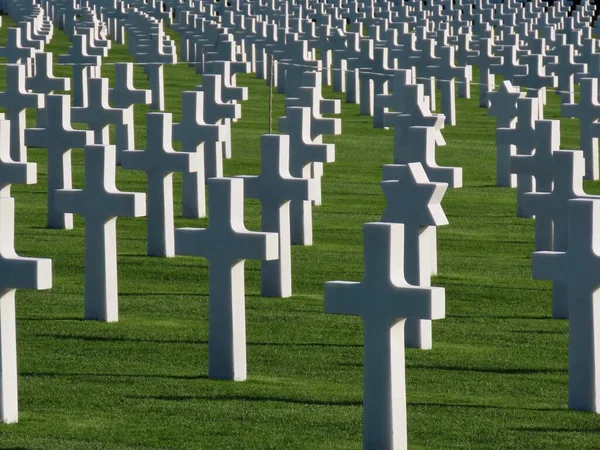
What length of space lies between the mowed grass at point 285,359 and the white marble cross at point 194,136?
0.50 metres

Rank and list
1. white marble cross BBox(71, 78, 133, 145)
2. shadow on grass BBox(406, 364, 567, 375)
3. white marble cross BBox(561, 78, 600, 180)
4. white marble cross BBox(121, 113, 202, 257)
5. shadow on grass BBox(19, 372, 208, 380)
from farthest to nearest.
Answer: white marble cross BBox(561, 78, 600, 180), white marble cross BBox(71, 78, 133, 145), white marble cross BBox(121, 113, 202, 257), shadow on grass BBox(406, 364, 567, 375), shadow on grass BBox(19, 372, 208, 380)

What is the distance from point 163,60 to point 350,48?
324 centimetres

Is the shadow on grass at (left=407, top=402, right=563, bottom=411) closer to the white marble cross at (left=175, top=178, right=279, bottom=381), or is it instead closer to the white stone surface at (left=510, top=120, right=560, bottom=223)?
the white marble cross at (left=175, top=178, right=279, bottom=381)

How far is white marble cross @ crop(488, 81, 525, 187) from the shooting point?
→ 17172 millimetres

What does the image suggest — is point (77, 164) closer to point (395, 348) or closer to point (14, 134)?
point (14, 134)

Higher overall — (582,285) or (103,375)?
(582,285)

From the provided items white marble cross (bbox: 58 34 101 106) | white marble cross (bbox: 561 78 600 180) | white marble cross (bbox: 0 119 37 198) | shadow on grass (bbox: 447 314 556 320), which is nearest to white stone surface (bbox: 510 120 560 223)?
shadow on grass (bbox: 447 314 556 320)

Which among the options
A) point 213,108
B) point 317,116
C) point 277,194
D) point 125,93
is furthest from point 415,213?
point 125,93

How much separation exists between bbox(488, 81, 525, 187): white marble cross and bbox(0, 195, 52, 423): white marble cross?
1001 cm

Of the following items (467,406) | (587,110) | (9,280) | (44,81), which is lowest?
(467,406)

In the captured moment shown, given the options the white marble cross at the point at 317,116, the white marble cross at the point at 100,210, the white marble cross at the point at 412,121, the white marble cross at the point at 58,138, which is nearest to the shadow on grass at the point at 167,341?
the white marble cross at the point at 100,210

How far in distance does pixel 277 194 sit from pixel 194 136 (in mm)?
3102

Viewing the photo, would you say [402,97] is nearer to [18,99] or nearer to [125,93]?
[125,93]

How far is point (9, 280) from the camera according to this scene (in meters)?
7.53
